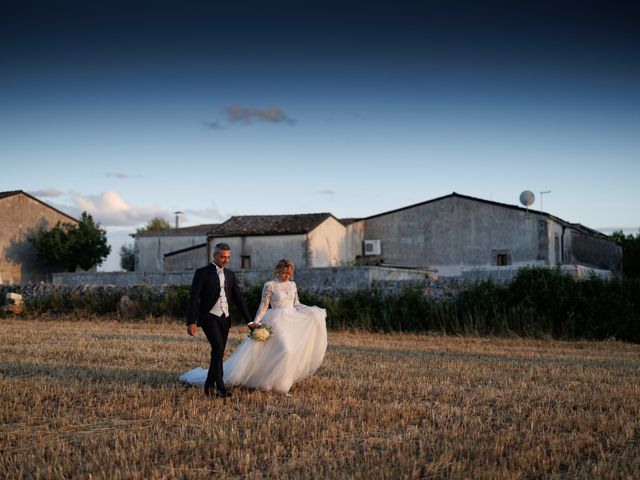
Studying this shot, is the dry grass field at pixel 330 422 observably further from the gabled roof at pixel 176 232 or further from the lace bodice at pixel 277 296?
the gabled roof at pixel 176 232

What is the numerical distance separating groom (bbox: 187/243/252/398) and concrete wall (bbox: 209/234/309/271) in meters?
34.9

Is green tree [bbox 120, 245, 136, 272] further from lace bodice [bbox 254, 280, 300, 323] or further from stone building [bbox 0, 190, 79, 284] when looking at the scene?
lace bodice [bbox 254, 280, 300, 323]

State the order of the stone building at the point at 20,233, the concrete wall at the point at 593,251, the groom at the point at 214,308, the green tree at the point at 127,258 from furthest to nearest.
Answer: the green tree at the point at 127,258, the stone building at the point at 20,233, the concrete wall at the point at 593,251, the groom at the point at 214,308

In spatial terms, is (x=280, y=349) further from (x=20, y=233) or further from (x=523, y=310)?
(x=20, y=233)

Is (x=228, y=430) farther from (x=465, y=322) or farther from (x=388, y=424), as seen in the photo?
(x=465, y=322)

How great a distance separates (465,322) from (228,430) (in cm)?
1512

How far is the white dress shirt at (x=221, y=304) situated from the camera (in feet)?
28.9

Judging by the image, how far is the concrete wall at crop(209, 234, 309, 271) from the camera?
44438 mm

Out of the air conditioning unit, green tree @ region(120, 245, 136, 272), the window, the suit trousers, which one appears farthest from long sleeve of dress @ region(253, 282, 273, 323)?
green tree @ region(120, 245, 136, 272)

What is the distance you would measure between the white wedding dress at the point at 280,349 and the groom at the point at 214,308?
28 cm

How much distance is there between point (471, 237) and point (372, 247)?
6941 mm

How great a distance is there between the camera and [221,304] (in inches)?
348

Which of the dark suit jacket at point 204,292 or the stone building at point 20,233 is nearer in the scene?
the dark suit jacket at point 204,292

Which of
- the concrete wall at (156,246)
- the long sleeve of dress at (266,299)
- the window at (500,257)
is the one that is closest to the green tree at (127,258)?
the concrete wall at (156,246)
